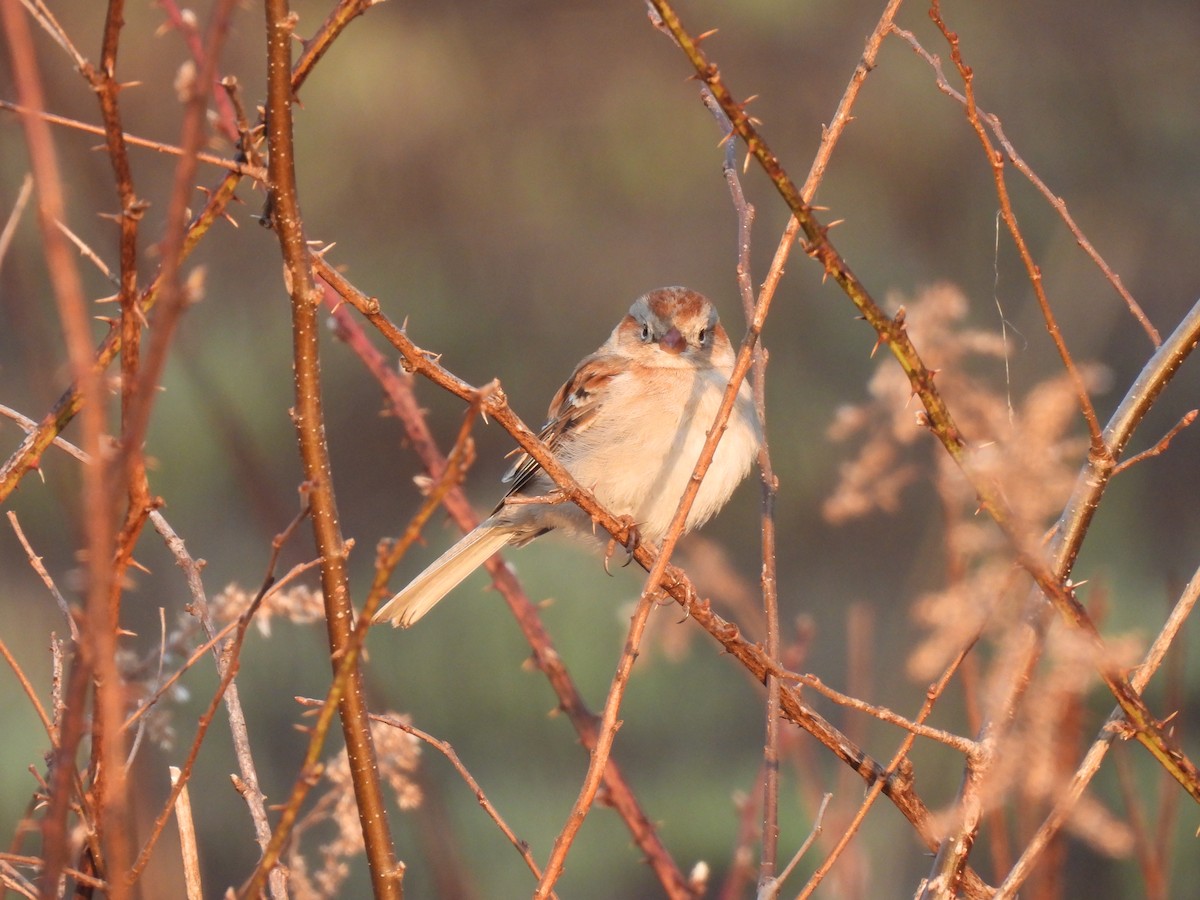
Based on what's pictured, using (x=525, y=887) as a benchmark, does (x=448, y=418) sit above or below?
above

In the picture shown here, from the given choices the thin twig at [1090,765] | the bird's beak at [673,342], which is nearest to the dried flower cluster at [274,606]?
the thin twig at [1090,765]

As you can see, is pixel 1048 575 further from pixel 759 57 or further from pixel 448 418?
pixel 759 57

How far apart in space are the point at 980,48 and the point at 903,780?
7.49 meters

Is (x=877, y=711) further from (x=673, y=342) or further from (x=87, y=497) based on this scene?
(x=673, y=342)

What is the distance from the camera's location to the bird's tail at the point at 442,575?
2592mm

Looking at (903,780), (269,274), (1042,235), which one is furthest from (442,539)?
(903,780)

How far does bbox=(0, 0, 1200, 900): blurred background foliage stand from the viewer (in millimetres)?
6406

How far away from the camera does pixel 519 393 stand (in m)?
7.50

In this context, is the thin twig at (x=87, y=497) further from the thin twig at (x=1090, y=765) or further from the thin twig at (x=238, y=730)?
the thin twig at (x=1090, y=765)

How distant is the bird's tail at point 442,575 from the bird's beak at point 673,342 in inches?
23.9

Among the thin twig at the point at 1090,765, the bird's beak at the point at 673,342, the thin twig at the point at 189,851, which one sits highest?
the bird's beak at the point at 673,342

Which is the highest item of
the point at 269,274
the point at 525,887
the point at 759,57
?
the point at 759,57

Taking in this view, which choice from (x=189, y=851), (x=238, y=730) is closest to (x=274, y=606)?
(x=238, y=730)

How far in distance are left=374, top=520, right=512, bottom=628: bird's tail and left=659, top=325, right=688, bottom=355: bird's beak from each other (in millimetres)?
606
